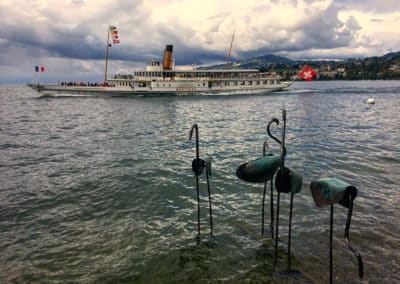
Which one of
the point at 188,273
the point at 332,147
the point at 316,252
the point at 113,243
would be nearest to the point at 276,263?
the point at 316,252

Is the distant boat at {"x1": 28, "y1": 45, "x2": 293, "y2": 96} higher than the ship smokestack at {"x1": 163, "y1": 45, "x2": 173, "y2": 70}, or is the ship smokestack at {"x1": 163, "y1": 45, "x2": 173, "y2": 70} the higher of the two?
the ship smokestack at {"x1": 163, "y1": 45, "x2": 173, "y2": 70}

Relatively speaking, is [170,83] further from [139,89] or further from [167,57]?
[139,89]

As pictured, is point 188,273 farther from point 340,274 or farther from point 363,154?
point 363,154

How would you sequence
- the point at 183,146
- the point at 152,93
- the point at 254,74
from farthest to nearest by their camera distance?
the point at 254,74 < the point at 152,93 < the point at 183,146

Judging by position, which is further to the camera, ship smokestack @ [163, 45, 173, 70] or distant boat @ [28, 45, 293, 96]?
ship smokestack @ [163, 45, 173, 70]

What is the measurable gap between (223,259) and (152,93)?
66.3 m

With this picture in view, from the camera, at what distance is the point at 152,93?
70.9 m

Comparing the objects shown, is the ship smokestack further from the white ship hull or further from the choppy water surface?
the choppy water surface

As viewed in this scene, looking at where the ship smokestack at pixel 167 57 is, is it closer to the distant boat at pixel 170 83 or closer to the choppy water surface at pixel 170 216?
the distant boat at pixel 170 83

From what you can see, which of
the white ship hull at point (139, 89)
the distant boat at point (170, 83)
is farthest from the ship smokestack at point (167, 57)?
the white ship hull at point (139, 89)

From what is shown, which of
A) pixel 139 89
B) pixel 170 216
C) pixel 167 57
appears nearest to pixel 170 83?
pixel 167 57

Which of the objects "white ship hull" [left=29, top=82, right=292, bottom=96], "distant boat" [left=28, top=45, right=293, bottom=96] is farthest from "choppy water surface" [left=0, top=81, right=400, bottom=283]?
"distant boat" [left=28, top=45, right=293, bottom=96]

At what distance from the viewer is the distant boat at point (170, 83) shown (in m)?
69.9

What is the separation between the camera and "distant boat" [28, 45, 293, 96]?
6994 centimetres
